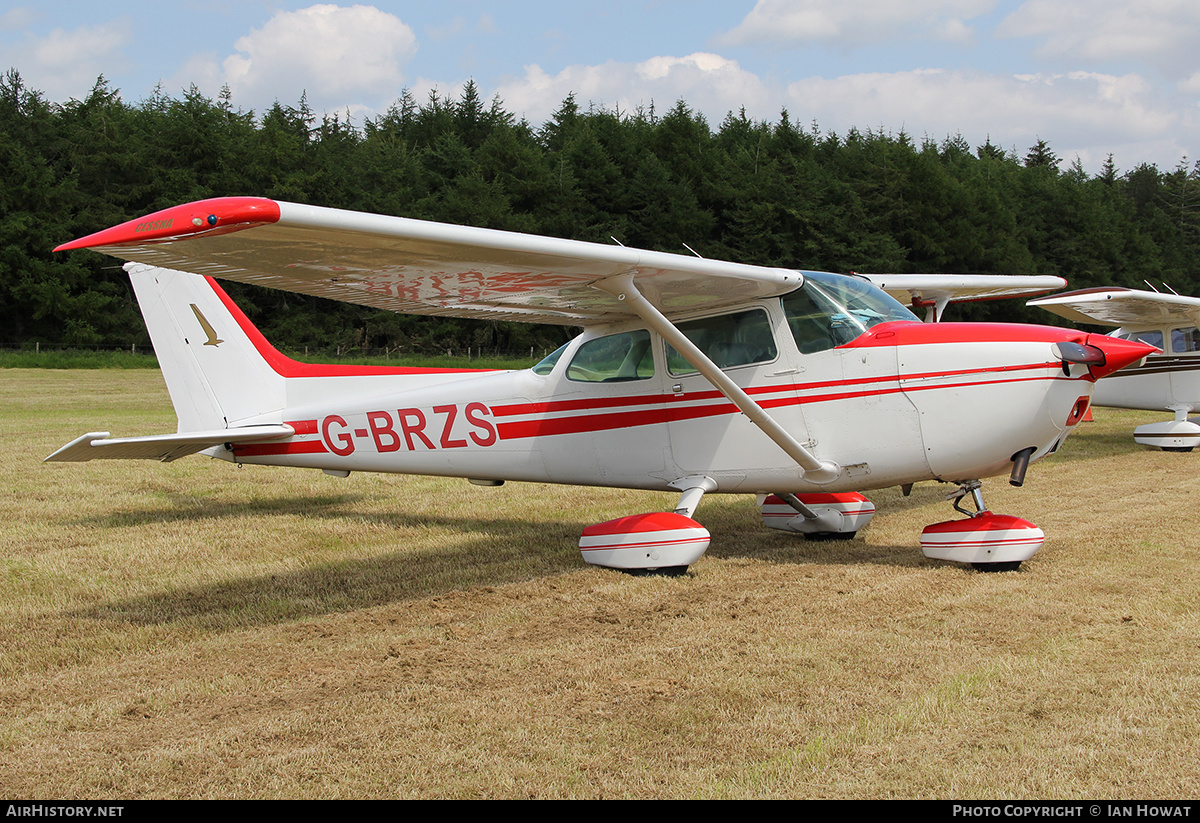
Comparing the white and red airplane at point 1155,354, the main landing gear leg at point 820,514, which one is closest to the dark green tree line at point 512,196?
the white and red airplane at point 1155,354

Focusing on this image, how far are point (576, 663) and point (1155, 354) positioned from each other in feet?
49.5

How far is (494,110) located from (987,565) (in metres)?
75.6

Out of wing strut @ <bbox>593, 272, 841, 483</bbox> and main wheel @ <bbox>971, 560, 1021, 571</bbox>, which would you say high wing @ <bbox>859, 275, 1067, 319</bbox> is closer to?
wing strut @ <bbox>593, 272, 841, 483</bbox>

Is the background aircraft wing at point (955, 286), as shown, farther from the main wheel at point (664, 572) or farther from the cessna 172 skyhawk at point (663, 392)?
the main wheel at point (664, 572)

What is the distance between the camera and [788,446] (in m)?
6.37

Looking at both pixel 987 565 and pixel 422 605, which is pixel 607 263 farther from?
pixel 987 565

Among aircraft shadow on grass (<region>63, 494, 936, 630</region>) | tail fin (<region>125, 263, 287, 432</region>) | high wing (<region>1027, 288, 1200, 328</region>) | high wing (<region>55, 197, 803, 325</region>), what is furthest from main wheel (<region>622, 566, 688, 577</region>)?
high wing (<region>1027, 288, 1200, 328</region>)

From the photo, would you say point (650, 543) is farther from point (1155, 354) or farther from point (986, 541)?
point (1155, 354)

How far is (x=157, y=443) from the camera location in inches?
279

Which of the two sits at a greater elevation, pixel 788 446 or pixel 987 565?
pixel 788 446

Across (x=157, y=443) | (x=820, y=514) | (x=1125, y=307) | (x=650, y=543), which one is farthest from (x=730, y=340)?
(x=1125, y=307)

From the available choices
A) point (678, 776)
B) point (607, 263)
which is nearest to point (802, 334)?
point (607, 263)

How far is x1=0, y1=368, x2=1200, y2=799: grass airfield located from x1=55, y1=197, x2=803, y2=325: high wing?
192 cm
